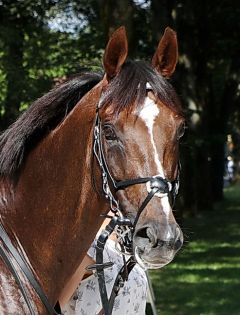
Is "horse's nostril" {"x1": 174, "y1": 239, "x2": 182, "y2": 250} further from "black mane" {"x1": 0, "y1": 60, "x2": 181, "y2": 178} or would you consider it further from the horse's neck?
"black mane" {"x1": 0, "y1": 60, "x2": 181, "y2": 178}

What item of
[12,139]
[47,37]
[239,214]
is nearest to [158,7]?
[47,37]

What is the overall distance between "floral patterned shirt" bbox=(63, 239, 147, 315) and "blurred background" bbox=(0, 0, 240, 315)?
2.76 meters

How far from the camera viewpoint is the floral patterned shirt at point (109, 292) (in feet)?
11.7

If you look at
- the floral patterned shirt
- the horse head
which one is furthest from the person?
the horse head

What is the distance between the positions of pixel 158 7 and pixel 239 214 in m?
8.70

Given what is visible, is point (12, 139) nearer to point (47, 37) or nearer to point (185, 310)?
point (185, 310)

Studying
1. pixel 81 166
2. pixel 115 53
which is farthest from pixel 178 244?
pixel 115 53

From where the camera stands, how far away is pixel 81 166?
307cm

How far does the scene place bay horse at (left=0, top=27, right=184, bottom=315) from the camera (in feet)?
9.22

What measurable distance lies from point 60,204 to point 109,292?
0.76m

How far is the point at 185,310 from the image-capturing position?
27.5 feet

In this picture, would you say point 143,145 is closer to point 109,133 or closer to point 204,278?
point 109,133

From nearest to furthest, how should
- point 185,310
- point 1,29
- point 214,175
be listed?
point 185,310 → point 1,29 → point 214,175

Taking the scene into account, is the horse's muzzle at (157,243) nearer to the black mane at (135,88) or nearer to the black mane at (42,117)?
the black mane at (135,88)
